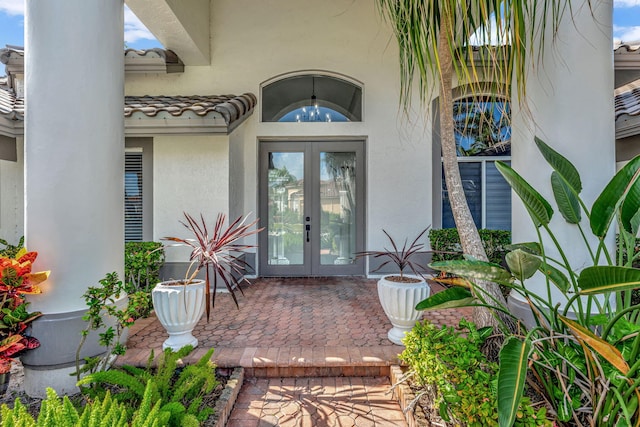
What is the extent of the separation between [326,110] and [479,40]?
5.26 meters

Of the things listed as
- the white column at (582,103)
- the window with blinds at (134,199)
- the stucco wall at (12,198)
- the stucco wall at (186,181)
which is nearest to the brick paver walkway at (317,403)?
the white column at (582,103)

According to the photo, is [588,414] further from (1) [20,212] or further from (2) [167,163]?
(1) [20,212]

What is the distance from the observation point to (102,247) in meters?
3.43

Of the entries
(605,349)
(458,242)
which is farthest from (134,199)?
(605,349)

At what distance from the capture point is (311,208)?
7.62 meters

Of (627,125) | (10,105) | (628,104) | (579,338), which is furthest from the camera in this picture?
(10,105)

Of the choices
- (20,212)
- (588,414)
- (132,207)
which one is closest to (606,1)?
(588,414)

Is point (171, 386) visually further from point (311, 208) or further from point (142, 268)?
point (311, 208)

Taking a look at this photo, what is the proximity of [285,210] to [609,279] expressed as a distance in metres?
6.49

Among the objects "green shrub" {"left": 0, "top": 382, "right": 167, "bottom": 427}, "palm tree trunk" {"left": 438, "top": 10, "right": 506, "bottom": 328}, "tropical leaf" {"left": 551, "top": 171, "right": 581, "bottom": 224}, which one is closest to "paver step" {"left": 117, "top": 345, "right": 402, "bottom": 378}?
"palm tree trunk" {"left": 438, "top": 10, "right": 506, "bottom": 328}

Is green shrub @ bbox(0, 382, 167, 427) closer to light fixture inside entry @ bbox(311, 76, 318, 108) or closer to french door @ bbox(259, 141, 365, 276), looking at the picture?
french door @ bbox(259, 141, 365, 276)

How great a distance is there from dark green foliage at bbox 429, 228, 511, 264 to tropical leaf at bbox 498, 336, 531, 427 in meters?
4.58

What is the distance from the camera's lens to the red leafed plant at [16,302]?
9.41 feet

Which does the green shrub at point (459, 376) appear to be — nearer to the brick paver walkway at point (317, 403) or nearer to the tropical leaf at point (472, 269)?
the brick paver walkway at point (317, 403)
